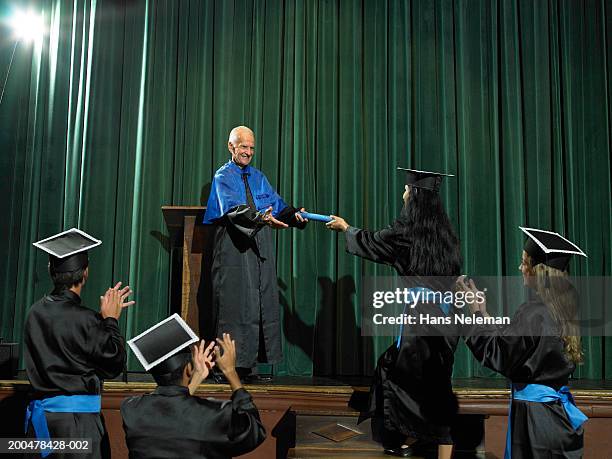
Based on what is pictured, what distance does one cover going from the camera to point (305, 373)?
19.6 feet

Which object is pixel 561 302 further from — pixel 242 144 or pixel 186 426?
pixel 242 144

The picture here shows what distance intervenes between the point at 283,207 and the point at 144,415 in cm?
285

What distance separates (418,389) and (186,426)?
1679 mm

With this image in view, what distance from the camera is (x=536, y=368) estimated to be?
3.24 m

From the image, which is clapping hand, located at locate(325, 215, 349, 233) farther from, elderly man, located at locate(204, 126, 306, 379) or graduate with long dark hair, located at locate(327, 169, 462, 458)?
elderly man, located at locate(204, 126, 306, 379)

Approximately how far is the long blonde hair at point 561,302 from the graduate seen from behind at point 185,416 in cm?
154

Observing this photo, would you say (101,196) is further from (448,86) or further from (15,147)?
(448,86)

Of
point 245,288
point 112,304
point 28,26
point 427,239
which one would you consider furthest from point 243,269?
point 28,26

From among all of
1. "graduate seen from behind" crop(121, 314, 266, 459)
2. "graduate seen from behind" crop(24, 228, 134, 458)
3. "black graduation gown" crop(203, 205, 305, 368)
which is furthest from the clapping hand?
"graduate seen from behind" crop(121, 314, 266, 459)

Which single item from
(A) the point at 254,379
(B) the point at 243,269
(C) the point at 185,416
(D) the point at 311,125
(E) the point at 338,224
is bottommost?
(A) the point at 254,379

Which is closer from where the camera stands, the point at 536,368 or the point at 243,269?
the point at 536,368

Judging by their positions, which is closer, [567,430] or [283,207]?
[567,430]

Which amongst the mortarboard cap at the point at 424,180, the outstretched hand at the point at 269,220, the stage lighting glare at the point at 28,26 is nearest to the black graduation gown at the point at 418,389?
the mortarboard cap at the point at 424,180

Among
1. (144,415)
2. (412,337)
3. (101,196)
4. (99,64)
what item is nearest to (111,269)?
(101,196)
